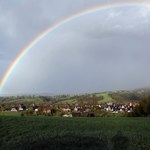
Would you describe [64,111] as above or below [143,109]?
below

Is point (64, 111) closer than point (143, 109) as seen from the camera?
No

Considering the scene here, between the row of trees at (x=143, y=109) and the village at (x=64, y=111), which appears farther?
the village at (x=64, y=111)

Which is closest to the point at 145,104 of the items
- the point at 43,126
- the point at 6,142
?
the point at 43,126

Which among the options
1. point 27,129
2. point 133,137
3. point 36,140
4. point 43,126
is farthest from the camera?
point 43,126

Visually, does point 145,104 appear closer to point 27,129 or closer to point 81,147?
point 27,129

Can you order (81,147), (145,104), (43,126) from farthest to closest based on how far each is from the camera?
(145,104) → (43,126) → (81,147)

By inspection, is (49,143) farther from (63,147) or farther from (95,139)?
(95,139)

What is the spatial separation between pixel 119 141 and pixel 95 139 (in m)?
1.33

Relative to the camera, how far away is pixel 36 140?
1658 centimetres

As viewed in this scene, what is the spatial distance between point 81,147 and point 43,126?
8.05 meters

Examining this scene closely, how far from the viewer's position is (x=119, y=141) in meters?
14.8

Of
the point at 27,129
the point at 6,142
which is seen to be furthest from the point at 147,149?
the point at 27,129

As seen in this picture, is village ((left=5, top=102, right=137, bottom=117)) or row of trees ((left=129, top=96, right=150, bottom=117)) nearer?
row of trees ((left=129, top=96, right=150, bottom=117))

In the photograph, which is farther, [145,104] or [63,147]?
[145,104]
